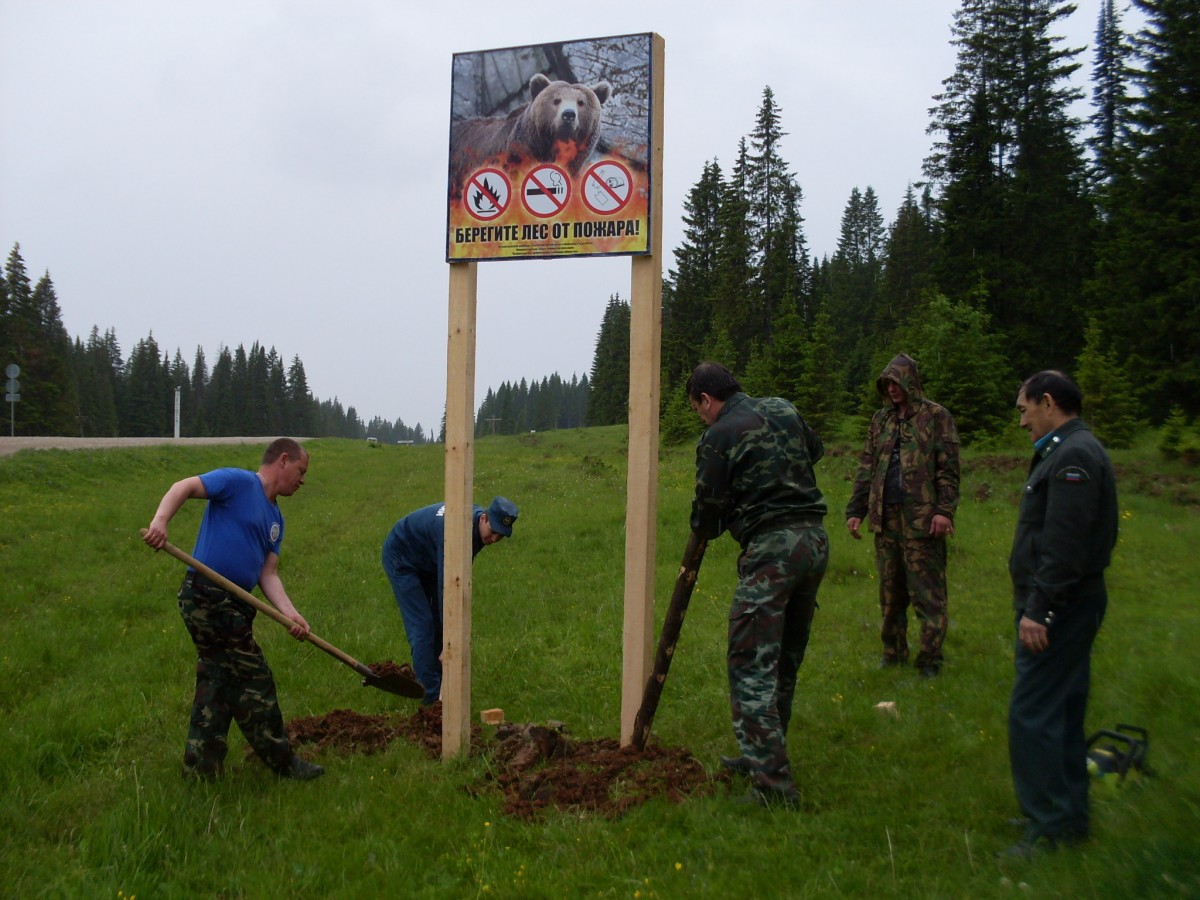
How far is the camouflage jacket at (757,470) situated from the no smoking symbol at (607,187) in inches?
57.5

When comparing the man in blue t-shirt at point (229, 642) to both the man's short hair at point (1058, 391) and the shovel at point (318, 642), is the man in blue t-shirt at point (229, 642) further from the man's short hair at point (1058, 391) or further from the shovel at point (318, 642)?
the man's short hair at point (1058, 391)

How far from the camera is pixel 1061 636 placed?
402 centimetres

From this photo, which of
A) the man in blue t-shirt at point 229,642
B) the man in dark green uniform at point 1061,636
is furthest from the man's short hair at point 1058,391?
the man in blue t-shirt at point 229,642

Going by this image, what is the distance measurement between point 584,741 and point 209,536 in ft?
8.78

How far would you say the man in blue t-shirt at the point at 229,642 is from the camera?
5.32 m

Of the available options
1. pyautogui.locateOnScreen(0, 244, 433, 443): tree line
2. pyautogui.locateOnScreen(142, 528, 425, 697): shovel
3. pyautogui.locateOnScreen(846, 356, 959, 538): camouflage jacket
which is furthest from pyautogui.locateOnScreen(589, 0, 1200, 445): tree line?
pyautogui.locateOnScreen(0, 244, 433, 443): tree line

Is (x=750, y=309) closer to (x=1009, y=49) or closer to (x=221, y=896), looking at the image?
(x=1009, y=49)

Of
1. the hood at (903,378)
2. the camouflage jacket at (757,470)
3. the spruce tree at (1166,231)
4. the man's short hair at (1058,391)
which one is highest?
the spruce tree at (1166,231)

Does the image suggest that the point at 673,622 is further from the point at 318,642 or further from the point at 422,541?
the point at 422,541

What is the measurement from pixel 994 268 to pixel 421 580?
2816 centimetres

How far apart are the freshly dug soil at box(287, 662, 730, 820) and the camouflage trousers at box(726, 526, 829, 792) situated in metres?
0.39

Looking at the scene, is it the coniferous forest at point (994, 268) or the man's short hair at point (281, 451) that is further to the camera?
the coniferous forest at point (994, 268)

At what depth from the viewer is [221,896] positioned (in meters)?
4.25

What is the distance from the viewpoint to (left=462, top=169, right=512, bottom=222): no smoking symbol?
5801 mm
